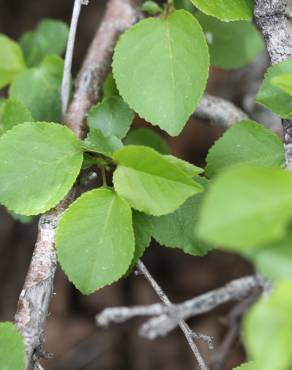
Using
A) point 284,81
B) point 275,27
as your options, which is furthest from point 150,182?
point 275,27

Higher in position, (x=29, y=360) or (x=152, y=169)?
(x=152, y=169)

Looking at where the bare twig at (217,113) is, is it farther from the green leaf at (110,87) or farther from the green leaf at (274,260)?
the green leaf at (274,260)

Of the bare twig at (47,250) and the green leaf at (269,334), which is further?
the bare twig at (47,250)

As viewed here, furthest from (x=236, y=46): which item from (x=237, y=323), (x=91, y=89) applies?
(x=237, y=323)

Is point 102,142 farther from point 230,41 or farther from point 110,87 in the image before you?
point 230,41

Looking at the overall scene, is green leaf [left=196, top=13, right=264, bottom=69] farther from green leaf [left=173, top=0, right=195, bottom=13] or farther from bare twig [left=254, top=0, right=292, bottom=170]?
bare twig [left=254, top=0, right=292, bottom=170]

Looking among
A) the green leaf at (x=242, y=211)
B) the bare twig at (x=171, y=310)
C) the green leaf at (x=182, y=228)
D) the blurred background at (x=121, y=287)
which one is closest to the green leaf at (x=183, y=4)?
the green leaf at (x=182, y=228)

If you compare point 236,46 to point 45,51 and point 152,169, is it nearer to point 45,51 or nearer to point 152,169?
point 45,51
